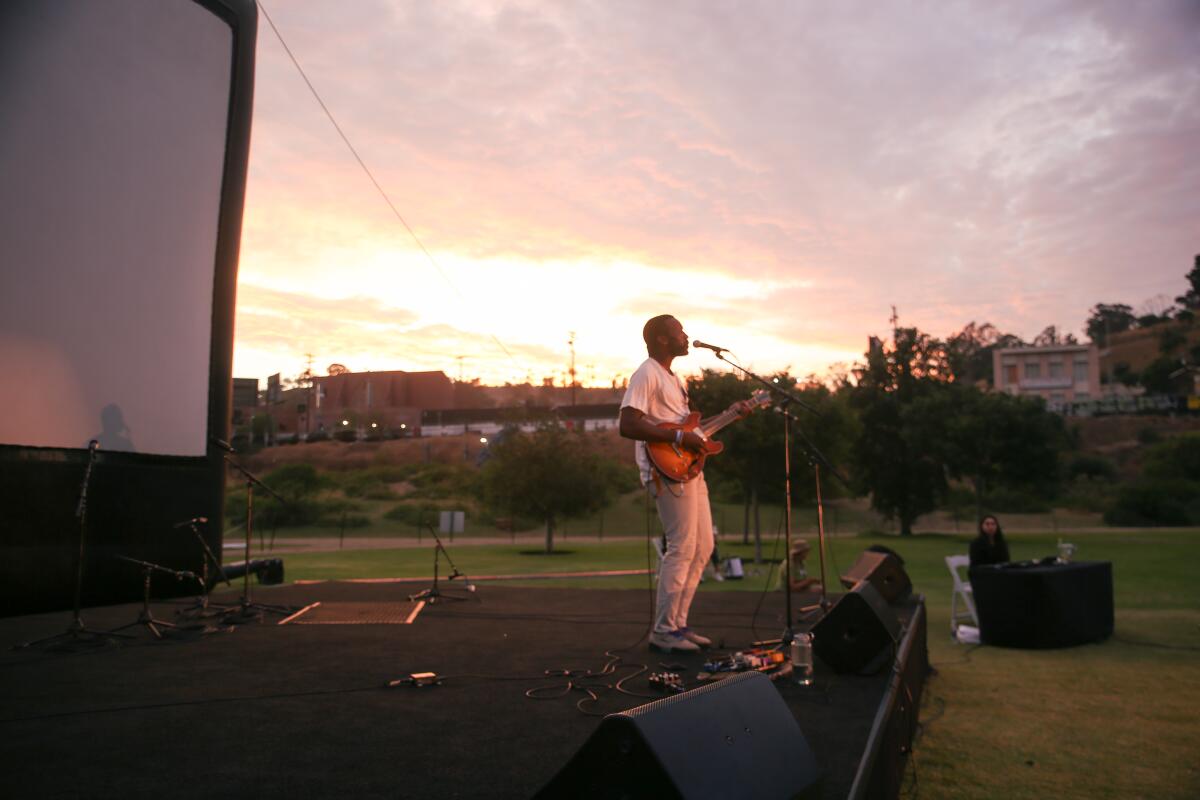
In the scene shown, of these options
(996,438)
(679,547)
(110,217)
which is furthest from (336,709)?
(996,438)

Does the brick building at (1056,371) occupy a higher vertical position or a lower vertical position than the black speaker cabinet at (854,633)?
higher

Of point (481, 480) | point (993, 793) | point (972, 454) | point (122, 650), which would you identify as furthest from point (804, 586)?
point (972, 454)

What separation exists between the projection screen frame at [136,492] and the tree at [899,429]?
25.5 meters

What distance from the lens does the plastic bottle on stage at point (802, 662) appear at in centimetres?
389

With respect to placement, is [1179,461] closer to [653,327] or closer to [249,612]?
[653,327]

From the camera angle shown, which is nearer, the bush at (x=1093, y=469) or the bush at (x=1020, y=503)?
the bush at (x=1020, y=503)

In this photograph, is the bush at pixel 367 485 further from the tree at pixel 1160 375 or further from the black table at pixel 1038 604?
the tree at pixel 1160 375

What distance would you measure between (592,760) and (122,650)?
14.9 feet

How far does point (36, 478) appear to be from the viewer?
6.81 meters

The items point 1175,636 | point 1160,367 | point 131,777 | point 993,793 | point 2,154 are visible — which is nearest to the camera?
point 131,777

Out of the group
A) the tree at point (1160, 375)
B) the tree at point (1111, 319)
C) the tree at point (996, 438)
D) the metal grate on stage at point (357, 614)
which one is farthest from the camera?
the tree at point (1111, 319)

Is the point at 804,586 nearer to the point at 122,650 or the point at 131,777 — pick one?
the point at 122,650

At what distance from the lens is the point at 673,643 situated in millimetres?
4723

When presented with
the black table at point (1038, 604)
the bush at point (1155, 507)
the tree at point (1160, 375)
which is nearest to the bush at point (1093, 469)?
the bush at point (1155, 507)
